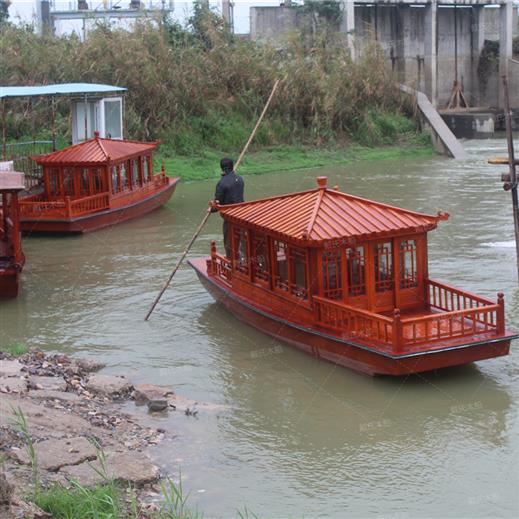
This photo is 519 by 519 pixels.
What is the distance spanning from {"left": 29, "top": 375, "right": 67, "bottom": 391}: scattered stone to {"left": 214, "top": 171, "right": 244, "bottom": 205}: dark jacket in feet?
14.0

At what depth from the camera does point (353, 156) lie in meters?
33.3

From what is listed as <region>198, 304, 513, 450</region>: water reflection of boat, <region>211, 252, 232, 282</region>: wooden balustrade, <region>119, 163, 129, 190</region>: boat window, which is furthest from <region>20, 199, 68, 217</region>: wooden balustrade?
<region>198, 304, 513, 450</region>: water reflection of boat

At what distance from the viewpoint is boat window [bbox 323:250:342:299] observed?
11438mm

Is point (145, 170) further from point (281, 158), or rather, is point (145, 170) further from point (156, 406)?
point (156, 406)

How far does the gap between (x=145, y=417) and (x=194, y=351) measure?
2.47m

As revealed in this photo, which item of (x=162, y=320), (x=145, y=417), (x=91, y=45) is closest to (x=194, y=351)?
(x=162, y=320)

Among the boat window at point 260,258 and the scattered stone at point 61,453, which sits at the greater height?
the boat window at point 260,258

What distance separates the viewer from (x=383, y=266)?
1166cm

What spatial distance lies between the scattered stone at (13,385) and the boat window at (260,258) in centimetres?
344

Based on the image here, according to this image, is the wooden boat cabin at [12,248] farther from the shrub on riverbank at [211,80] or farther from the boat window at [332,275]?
the shrub on riverbank at [211,80]

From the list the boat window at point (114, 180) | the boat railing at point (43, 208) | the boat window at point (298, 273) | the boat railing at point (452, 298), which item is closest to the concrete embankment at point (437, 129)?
the boat window at point (114, 180)

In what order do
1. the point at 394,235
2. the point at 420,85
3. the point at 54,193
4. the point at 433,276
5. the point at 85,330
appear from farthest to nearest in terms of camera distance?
the point at 420,85 → the point at 54,193 → the point at 433,276 → the point at 85,330 → the point at 394,235

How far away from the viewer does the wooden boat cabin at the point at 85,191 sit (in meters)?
20.4

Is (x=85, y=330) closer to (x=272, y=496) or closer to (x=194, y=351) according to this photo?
(x=194, y=351)
